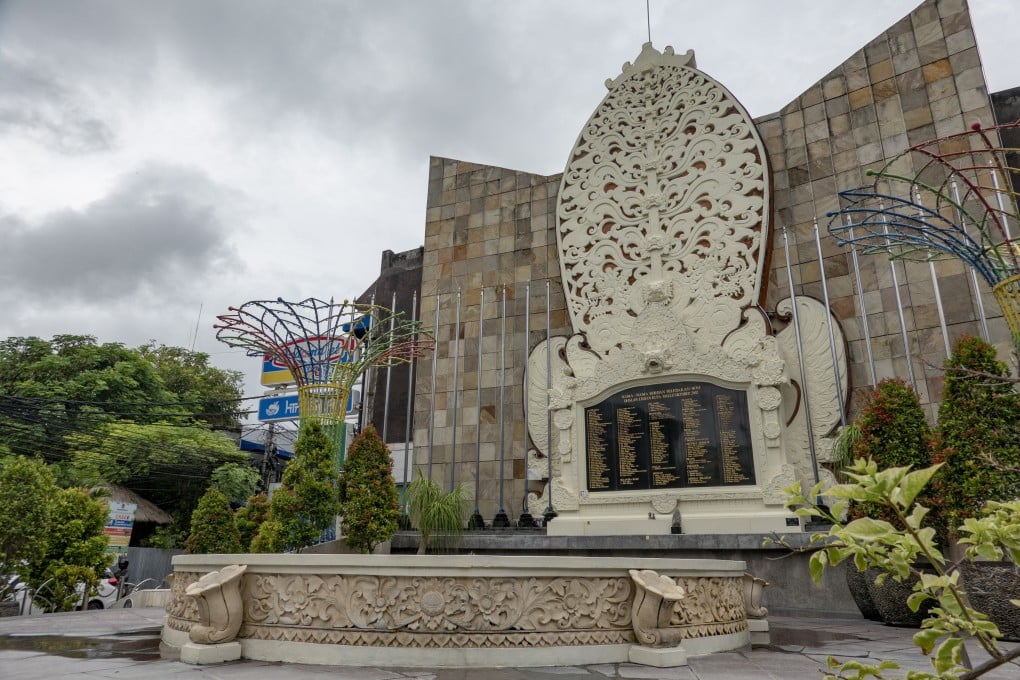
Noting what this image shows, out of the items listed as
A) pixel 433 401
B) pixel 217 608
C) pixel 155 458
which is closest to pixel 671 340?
pixel 433 401

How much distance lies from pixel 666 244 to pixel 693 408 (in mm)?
3026

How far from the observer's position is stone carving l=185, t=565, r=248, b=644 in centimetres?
497

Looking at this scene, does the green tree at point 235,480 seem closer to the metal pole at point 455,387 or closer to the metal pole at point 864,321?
the metal pole at point 455,387

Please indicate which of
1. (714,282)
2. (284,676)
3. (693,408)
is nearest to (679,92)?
(714,282)

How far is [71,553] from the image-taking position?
38.1 ft

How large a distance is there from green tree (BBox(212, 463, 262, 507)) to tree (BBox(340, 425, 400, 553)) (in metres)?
15.6

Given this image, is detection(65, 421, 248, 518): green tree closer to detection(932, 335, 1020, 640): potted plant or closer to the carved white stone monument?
the carved white stone monument

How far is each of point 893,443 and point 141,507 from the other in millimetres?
23751

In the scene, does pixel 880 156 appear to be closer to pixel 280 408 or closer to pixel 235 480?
pixel 235 480

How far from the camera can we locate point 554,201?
13.8 m

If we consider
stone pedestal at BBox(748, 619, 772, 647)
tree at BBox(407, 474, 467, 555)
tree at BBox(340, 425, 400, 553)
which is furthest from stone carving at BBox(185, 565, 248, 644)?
tree at BBox(407, 474, 467, 555)

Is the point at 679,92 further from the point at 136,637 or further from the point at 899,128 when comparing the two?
the point at 136,637

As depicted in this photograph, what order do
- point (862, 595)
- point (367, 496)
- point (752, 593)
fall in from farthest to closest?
point (367, 496), point (862, 595), point (752, 593)

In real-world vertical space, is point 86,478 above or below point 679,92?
below
